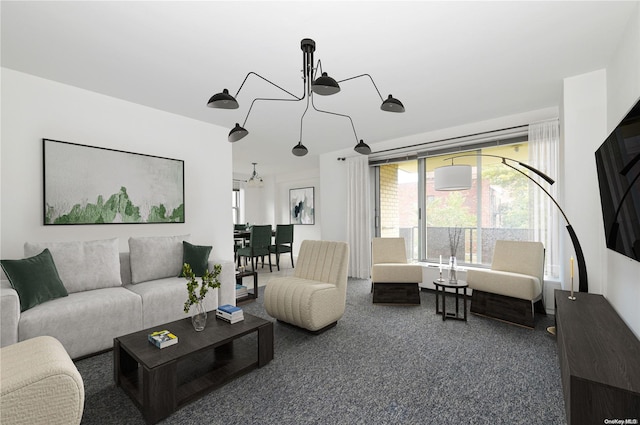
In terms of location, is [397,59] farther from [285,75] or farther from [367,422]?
[367,422]

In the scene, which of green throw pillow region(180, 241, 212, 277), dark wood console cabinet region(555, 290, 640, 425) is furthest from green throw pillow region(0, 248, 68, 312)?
dark wood console cabinet region(555, 290, 640, 425)

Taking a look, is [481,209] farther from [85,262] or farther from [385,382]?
[85,262]

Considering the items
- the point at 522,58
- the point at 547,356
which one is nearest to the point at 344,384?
the point at 547,356

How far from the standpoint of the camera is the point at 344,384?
2.03 meters

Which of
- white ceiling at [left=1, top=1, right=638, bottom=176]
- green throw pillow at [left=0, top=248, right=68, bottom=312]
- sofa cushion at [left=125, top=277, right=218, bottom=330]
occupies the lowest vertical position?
sofa cushion at [left=125, top=277, right=218, bottom=330]

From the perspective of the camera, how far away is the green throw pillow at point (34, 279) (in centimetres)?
225

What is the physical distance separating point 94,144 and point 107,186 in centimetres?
46

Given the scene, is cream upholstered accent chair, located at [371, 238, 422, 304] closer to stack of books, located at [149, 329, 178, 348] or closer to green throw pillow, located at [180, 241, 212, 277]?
green throw pillow, located at [180, 241, 212, 277]

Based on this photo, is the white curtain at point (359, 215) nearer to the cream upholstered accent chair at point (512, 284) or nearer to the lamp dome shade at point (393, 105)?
the cream upholstered accent chair at point (512, 284)

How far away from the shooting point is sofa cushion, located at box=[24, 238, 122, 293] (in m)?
2.63

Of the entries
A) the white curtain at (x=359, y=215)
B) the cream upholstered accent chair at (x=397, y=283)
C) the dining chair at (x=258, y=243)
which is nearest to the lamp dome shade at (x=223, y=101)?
the cream upholstered accent chair at (x=397, y=283)

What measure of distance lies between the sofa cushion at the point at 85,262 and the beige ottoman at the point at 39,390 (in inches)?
53.2

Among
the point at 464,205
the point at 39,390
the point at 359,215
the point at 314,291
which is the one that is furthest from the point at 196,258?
the point at 464,205

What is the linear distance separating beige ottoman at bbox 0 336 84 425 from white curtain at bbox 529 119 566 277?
174 inches
